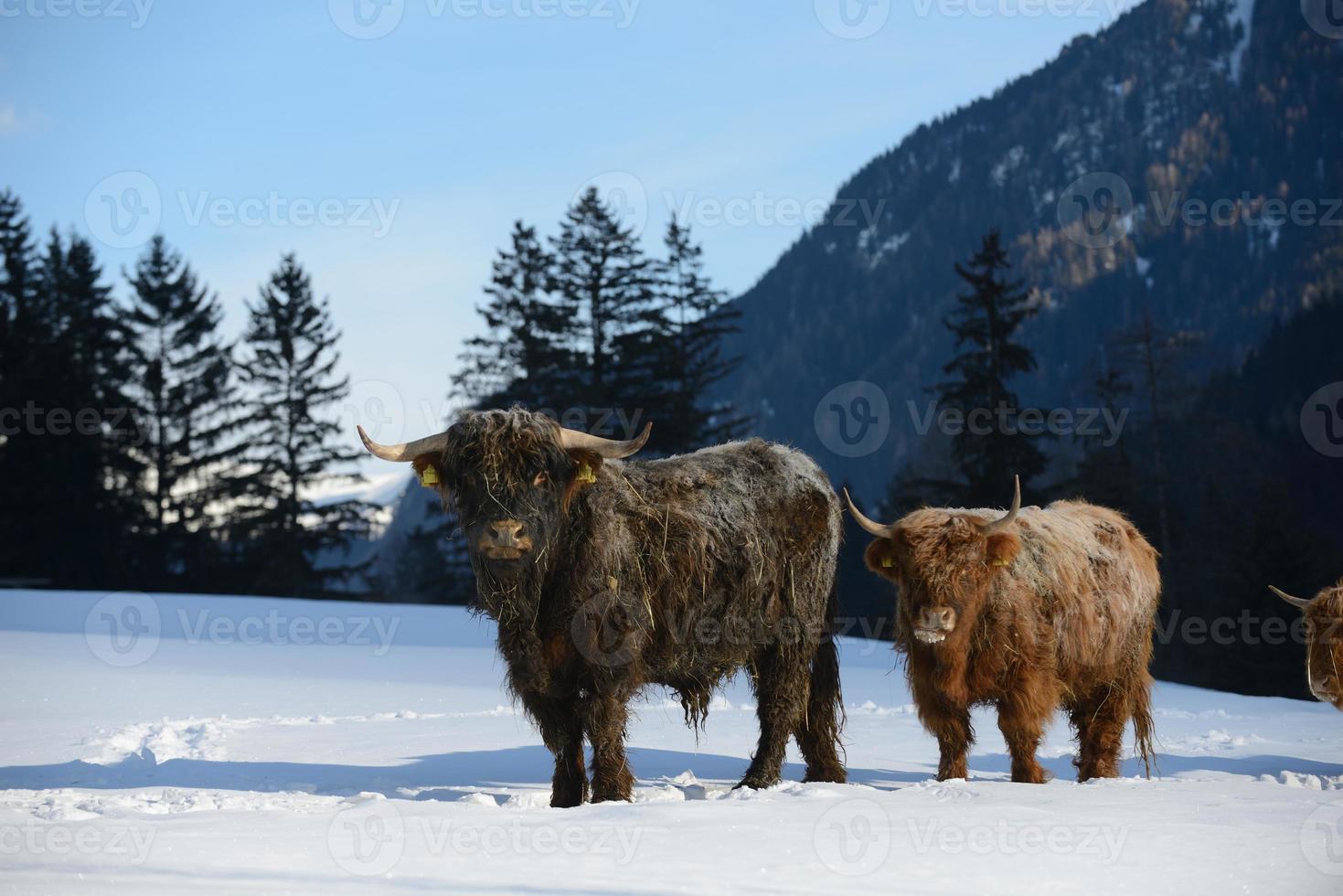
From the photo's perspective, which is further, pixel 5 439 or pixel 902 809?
pixel 5 439

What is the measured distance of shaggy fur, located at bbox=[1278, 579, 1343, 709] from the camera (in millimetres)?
8422

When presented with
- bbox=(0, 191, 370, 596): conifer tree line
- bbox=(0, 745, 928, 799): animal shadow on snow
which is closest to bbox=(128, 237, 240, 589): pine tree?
bbox=(0, 191, 370, 596): conifer tree line

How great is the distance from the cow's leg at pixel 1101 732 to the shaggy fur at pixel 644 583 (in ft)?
5.52

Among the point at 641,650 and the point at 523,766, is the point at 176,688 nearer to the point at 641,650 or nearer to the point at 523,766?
the point at 523,766

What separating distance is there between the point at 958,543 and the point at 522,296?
3002 centimetres

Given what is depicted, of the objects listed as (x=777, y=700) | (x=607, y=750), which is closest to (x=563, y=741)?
(x=607, y=750)

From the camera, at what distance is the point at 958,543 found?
23.4ft

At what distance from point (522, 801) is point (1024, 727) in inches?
119

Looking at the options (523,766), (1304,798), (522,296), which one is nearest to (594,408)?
(522,296)

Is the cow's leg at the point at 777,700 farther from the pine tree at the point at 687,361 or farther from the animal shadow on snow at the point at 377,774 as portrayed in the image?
the pine tree at the point at 687,361

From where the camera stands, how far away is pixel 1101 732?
805 cm

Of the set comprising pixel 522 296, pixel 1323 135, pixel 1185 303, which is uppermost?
pixel 1323 135

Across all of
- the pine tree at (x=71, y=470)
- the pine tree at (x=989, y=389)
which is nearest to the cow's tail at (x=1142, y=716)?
the pine tree at (x=989, y=389)

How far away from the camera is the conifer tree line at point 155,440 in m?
33.4
